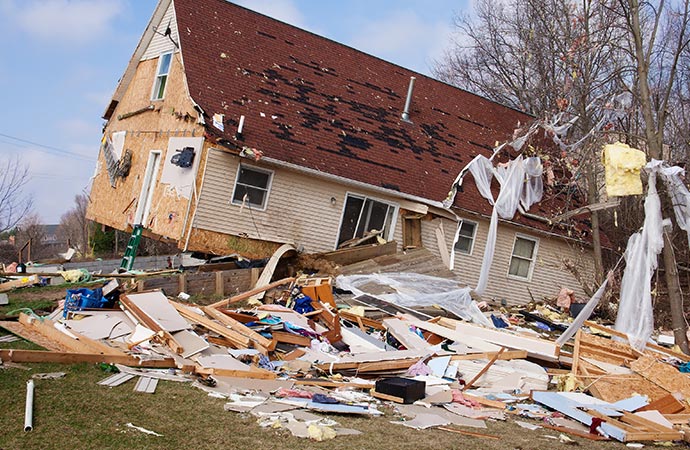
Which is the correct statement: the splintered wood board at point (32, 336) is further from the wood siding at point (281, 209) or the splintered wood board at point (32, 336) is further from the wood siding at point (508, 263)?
the wood siding at point (508, 263)

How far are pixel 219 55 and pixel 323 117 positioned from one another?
3011mm

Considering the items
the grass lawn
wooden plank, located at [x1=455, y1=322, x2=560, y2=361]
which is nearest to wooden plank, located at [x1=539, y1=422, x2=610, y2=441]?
the grass lawn

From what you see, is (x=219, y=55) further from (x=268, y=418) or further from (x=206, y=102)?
(x=268, y=418)

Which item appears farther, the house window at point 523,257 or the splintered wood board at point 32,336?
the house window at point 523,257

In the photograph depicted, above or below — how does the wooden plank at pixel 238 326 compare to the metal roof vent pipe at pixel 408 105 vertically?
below

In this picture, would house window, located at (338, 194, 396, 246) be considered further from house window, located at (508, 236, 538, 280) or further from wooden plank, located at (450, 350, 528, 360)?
wooden plank, located at (450, 350, 528, 360)

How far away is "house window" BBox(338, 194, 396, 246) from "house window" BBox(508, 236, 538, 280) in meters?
4.29

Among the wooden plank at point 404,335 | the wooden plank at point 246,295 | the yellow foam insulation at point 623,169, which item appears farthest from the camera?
the wooden plank at point 246,295

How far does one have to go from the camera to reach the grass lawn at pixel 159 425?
6.04 meters

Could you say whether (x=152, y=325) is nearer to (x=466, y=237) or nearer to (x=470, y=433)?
(x=470, y=433)

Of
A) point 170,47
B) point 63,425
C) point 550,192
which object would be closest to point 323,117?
point 170,47

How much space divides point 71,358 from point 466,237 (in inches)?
524

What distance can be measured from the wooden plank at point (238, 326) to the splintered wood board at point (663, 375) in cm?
538

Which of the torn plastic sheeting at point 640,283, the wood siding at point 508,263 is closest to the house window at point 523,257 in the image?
the wood siding at point 508,263
